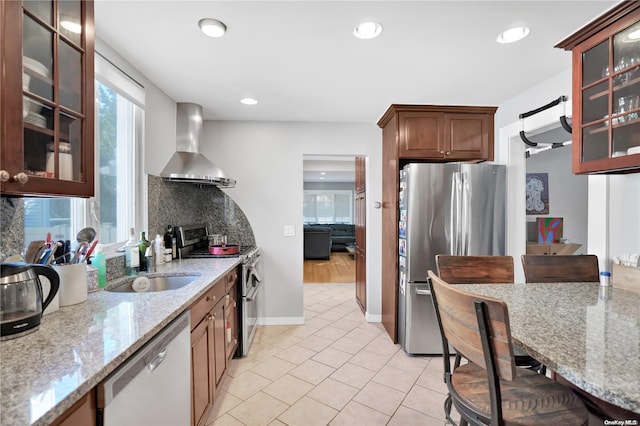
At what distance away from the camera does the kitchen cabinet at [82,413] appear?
727mm

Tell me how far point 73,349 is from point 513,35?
8.58ft

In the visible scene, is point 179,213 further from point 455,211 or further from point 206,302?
point 455,211

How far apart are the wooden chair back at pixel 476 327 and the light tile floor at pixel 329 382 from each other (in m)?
1.22

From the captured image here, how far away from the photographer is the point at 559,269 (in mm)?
1767

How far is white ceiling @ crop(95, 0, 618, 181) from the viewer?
1.53 meters

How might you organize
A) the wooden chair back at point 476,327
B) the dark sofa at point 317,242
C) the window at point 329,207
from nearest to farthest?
the wooden chair back at point 476,327
the dark sofa at point 317,242
the window at point 329,207

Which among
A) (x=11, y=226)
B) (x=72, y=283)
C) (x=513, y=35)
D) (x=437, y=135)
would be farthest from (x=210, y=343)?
(x=513, y=35)

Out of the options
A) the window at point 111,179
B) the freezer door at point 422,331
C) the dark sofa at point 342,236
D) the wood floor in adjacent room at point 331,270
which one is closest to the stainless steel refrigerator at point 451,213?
the freezer door at point 422,331

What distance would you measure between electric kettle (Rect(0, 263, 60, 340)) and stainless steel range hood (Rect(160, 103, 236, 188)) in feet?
→ 5.27

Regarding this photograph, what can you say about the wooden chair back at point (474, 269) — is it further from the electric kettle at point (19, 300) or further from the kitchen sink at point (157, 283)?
the electric kettle at point (19, 300)

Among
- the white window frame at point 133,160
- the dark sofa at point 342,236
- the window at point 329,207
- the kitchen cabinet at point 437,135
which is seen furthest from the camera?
the window at point 329,207

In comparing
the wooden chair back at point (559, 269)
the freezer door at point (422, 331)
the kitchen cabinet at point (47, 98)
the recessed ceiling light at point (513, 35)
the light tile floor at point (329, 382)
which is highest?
A: the recessed ceiling light at point (513, 35)

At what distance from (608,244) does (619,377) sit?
1.74m

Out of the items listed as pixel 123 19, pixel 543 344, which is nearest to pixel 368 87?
pixel 123 19
